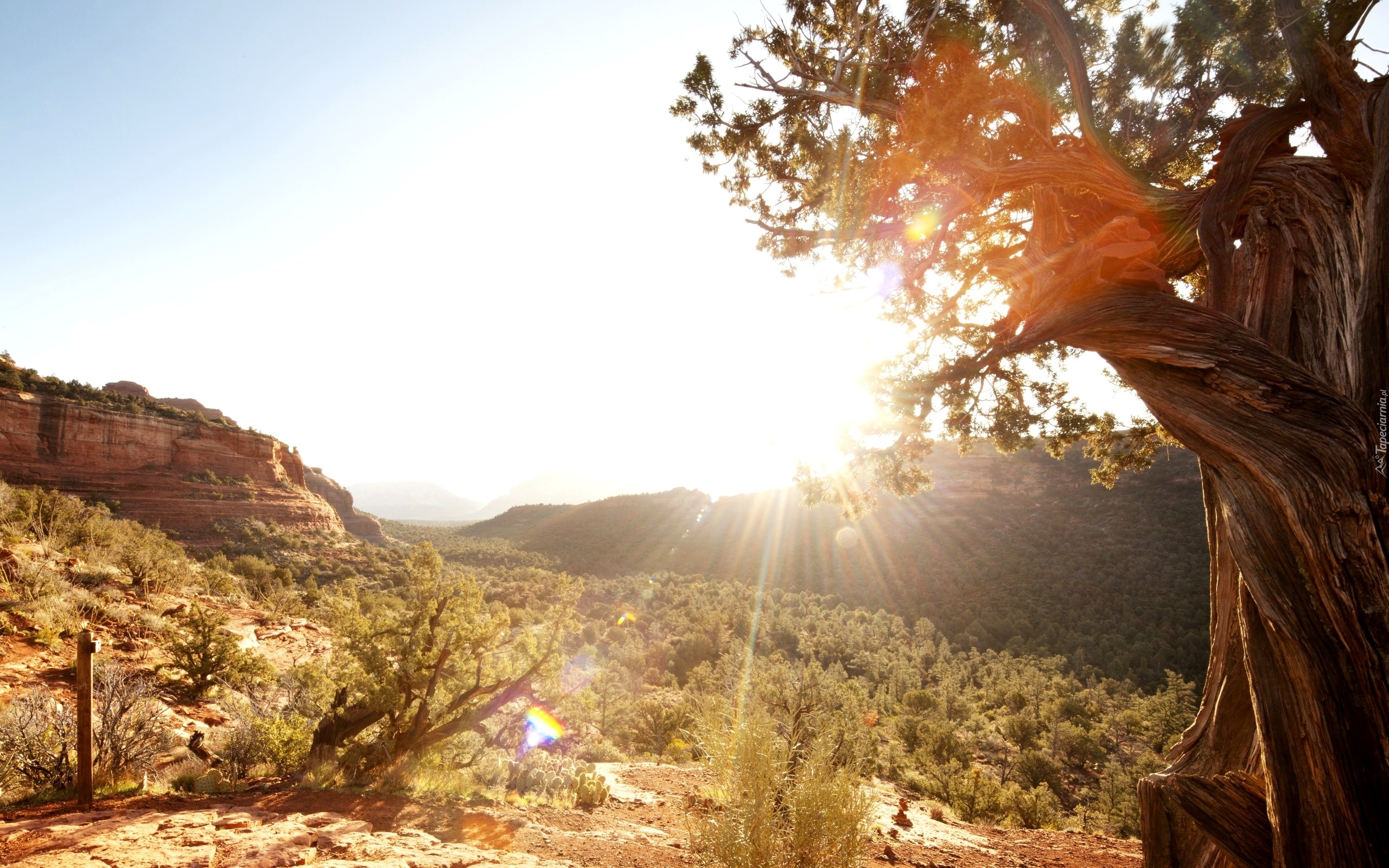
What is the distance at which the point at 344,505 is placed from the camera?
195 ft

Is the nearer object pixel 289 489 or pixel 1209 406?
pixel 1209 406

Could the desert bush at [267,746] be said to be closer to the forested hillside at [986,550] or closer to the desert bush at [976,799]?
the desert bush at [976,799]

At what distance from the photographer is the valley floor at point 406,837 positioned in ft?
10.8

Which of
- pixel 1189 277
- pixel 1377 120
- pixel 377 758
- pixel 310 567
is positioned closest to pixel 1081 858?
pixel 1189 277

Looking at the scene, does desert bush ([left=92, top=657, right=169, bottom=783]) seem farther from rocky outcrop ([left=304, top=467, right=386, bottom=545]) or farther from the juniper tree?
rocky outcrop ([left=304, top=467, right=386, bottom=545])

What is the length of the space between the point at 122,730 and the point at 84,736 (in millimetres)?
1045

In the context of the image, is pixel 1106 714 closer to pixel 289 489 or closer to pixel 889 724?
pixel 889 724

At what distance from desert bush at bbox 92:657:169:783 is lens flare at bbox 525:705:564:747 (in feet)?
14.7

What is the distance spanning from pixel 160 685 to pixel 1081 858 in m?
12.3

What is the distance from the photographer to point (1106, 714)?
20594 mm

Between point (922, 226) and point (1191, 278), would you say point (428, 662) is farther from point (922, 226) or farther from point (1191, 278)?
point (1191, 278)

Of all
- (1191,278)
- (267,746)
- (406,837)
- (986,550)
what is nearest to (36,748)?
(267,746)

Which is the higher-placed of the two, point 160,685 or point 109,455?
point 109,455

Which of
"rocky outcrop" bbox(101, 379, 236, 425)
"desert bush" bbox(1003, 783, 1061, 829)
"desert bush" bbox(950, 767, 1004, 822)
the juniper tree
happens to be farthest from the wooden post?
"rocky outcrop" bbox(101, 379, 236, 425)
